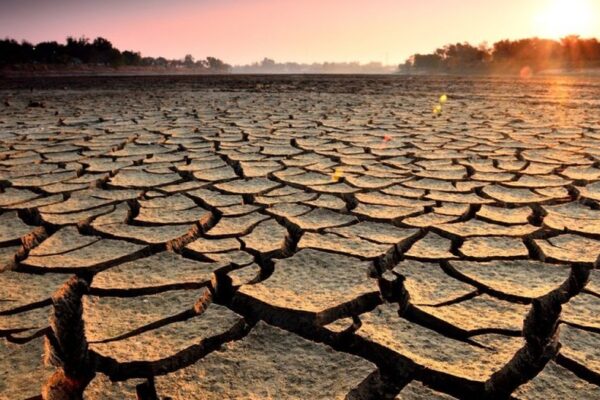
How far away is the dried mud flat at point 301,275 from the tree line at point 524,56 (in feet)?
72.5

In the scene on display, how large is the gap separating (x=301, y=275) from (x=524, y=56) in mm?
29044

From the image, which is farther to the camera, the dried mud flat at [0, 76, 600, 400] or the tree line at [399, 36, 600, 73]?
the tree line at [399, 36, 600, 73]

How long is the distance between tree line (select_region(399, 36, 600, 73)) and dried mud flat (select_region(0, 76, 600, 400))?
72.5ft

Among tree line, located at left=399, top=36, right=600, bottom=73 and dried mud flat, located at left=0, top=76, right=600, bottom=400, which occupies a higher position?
tree line, located at left=399, top=36, right=600, bottom=73

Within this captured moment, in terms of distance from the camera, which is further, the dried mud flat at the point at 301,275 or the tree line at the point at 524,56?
the tree line at the point at 524,56

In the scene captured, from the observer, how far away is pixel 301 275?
1.25m

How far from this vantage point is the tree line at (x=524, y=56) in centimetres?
2375

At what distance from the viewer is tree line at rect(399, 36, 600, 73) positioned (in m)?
23.8

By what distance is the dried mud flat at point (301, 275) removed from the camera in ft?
2.82

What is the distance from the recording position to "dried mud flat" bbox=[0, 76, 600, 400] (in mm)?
859

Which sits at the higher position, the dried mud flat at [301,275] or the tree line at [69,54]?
the tree line at [69,54]

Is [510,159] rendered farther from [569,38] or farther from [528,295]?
[569,38]

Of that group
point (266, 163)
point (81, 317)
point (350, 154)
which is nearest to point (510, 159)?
point (350, 154)

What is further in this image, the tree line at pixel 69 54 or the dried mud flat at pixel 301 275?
the tree line at pixel 69 54
